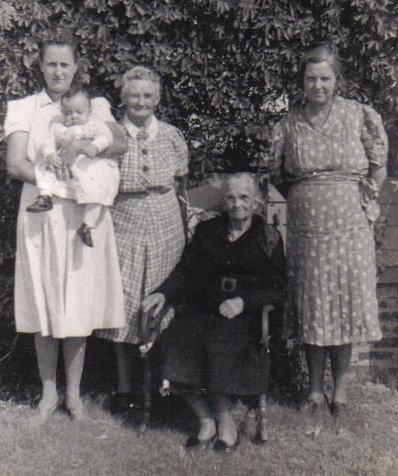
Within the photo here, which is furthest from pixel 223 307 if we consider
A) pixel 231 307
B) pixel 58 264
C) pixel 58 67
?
pixel 58 67

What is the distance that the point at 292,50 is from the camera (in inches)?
204

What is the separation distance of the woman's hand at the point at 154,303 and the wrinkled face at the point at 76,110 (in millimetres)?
1055

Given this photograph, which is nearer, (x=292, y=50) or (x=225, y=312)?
(x=225, y=312)

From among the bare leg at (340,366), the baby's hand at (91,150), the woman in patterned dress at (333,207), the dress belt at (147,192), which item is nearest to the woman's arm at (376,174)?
the woman in patterned dress at (333,207)

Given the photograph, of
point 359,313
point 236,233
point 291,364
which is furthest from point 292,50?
point 291,364

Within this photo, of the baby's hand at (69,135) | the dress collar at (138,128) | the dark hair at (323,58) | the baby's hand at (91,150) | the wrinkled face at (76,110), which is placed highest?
the dark hair at (323,58)

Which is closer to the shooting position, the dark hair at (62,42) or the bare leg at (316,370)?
the dark hair at (62,42)

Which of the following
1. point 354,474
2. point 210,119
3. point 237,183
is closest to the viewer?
point 354,474

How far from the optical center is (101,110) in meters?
4.75

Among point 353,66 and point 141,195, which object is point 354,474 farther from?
point 353,66

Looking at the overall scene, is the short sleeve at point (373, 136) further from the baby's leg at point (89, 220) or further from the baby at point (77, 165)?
the baby's leg at point (89, 220)

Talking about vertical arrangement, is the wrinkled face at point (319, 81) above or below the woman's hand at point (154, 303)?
above

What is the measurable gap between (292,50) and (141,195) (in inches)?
53.7

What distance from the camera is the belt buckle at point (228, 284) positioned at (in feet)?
15.3
